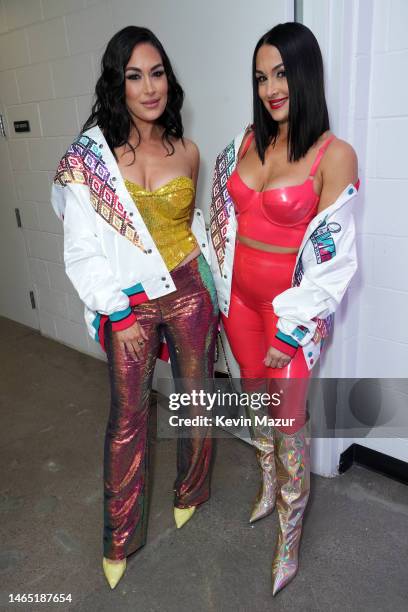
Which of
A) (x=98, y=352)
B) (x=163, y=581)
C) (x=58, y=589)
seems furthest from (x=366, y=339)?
(x=98, y=352)

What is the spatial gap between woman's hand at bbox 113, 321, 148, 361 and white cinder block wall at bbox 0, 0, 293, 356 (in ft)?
3.05

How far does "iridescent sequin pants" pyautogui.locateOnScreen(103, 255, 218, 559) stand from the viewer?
1.76 metres

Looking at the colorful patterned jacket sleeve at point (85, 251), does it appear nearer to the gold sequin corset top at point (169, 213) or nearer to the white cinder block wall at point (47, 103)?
the gold sequin corset top at point (169, 213)

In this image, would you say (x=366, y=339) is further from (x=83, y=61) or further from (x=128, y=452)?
(x=83, y=61)

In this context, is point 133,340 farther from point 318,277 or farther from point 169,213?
point 318,277

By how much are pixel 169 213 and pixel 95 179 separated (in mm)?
255

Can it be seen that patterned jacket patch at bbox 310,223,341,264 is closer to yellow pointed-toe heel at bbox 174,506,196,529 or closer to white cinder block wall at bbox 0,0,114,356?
yellow pointed-toe heel at bbox 174,506,196,529

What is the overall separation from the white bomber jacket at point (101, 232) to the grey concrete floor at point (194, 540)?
3.01 ft

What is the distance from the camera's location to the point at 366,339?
2154 mm

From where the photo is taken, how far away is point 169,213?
5.66 feet

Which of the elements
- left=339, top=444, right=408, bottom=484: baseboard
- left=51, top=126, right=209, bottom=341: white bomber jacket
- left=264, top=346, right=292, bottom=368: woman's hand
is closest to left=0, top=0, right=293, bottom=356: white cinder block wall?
left=51, top=126, right=209, bottom=341: white bomber jacket

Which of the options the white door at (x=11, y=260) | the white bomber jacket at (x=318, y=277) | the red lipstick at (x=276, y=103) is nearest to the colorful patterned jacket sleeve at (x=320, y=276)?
the white bomber jacket at (x=318, y=277)

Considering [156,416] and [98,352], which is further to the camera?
[98,352]

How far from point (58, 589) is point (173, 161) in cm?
150
